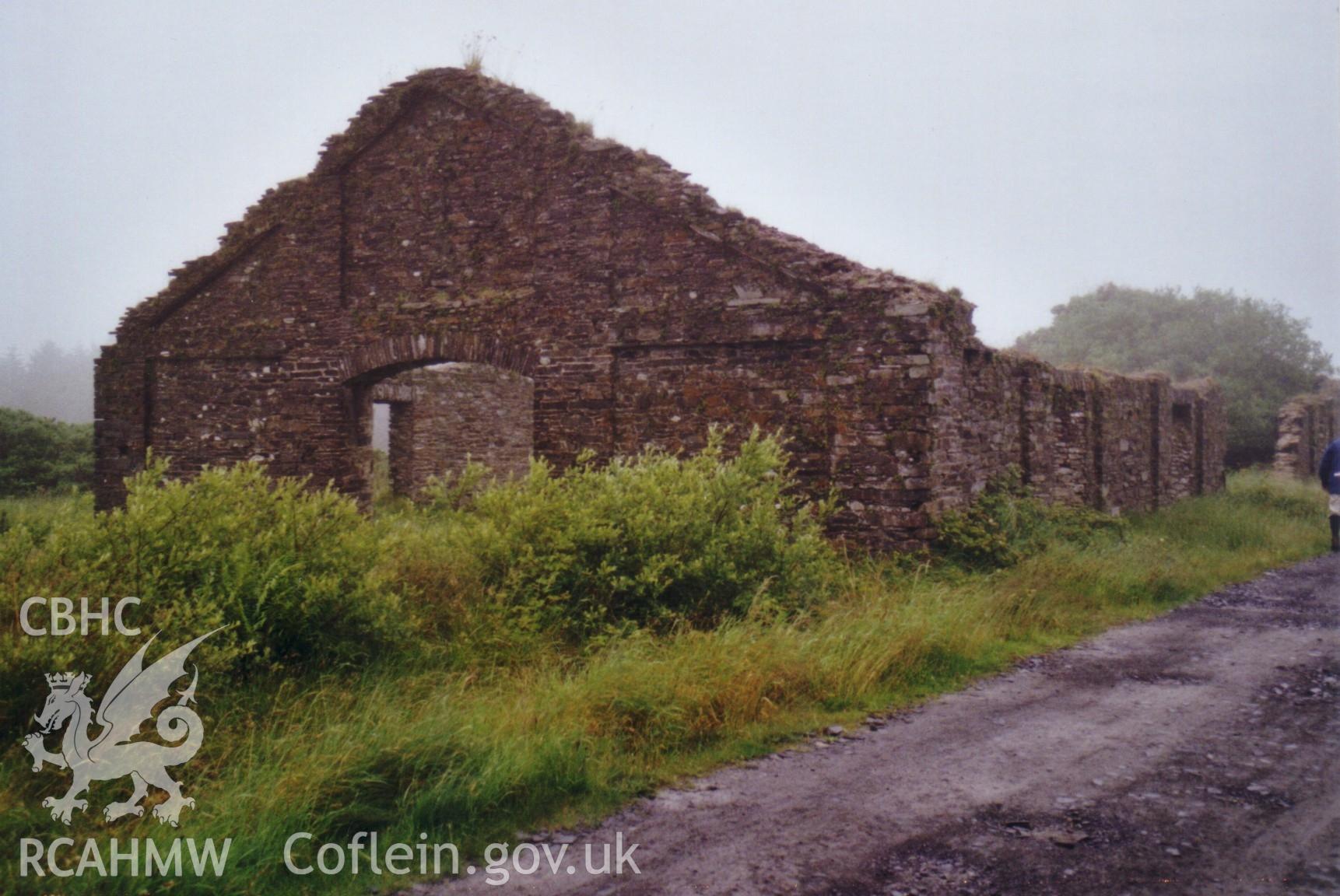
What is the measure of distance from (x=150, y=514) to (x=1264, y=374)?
105 ft

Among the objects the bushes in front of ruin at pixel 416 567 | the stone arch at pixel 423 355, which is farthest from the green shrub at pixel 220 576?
the stone arch at pixel 423 355

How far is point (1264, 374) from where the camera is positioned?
93.5 ft

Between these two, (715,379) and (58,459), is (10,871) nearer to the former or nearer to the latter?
(715,379)

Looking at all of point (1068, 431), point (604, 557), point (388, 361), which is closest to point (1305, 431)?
point (1068, 431)

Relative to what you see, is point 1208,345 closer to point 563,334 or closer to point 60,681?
point 563,334

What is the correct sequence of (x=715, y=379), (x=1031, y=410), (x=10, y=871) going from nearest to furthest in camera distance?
(x=10, y=871) → (x=715, y=379) → (x=1031, y=410)

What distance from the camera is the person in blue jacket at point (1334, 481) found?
1262cm

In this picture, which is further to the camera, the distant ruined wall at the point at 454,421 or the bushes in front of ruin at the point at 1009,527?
the distant ruined wall at the point at 454,421

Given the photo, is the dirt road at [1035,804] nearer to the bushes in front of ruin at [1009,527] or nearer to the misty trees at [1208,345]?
the bushes in front of ruin at [1009,527]

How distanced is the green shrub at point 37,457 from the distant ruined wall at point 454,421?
827 centimetres

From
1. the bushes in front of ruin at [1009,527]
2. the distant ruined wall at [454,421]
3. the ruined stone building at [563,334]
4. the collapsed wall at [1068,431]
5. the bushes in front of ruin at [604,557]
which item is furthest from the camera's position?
the distant ruined wall at [454,421]

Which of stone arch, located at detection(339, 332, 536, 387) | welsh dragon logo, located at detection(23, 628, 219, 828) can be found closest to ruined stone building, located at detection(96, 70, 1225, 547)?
stone arch, located at detection(339, 332, 536, 387)

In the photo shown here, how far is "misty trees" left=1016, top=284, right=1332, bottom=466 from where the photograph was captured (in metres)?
26.9

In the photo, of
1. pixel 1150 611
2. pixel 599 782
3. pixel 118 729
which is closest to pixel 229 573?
pixel 118 729
